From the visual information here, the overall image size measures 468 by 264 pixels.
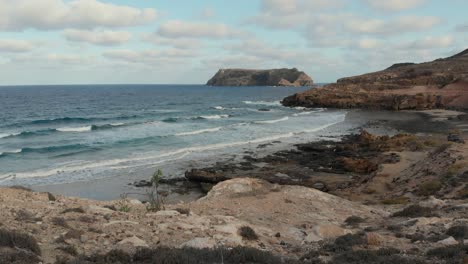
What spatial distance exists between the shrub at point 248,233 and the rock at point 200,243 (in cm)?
118

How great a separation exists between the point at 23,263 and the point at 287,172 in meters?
22.6

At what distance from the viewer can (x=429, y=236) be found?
10.3 metres

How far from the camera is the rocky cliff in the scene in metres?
74.9

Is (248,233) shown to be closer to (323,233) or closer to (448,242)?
(323,233)

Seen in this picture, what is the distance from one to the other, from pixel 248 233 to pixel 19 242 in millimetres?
5072

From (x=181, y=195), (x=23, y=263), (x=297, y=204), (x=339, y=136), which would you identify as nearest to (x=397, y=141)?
(x=339, y=136)

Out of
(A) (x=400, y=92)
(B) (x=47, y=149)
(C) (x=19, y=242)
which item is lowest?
(B) (x=47, y=149)

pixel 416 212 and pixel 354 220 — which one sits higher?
pixel 416 212

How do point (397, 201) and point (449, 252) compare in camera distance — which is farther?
point (397, 201)

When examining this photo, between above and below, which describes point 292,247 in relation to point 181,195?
above

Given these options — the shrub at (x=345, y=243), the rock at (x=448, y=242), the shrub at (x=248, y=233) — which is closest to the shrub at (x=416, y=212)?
the rock at (x=448, y=242)

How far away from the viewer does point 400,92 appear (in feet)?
271

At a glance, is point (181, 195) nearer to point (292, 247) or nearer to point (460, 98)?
point (292, 247)

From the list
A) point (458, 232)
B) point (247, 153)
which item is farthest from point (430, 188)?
point (247, 153)
